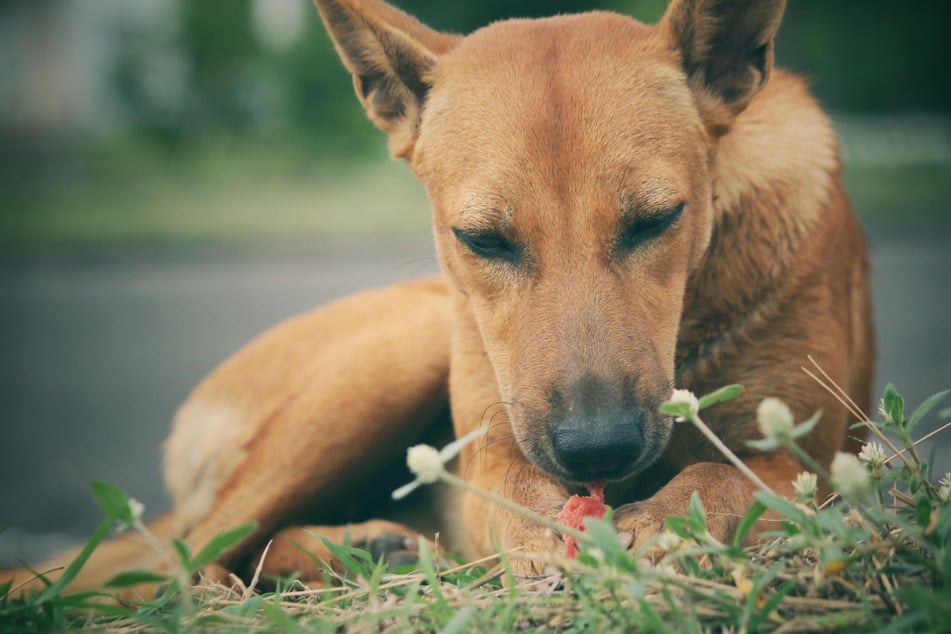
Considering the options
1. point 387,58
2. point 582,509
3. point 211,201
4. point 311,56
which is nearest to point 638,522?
point 582,509

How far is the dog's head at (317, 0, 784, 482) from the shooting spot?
2.29 m

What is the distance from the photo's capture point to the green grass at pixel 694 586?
1650 millimetres

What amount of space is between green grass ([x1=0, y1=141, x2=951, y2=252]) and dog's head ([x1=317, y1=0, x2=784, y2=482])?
1097 cm

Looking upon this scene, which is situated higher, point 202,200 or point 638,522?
point 638,522

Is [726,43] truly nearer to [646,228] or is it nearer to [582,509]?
[646,228]

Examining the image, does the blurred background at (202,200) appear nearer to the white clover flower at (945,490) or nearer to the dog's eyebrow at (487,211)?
the dog's eyebrow at (487,211)

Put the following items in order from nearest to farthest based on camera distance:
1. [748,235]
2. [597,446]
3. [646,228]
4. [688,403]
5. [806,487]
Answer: [688,403], [806,487], [597,446], [646,228], [748,235]

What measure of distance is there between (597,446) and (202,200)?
1689 centimetres

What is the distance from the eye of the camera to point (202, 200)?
59.1 ft

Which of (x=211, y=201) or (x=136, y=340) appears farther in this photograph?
(x=211, y=201)

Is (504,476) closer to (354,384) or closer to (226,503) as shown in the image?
(354,384)

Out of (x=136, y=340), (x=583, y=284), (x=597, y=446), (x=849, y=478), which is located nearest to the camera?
(x=849, y=478)

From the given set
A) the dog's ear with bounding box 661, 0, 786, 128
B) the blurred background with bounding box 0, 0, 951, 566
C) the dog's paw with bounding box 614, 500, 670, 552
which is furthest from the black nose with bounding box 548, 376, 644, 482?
the blurred background with bounding box 0, 0, 951, 566

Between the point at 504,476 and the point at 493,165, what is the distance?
2.83 feet
